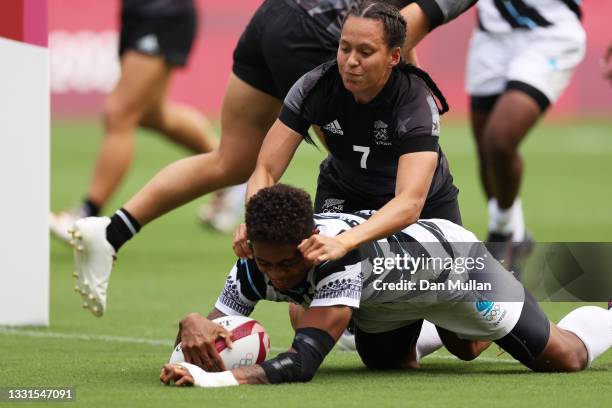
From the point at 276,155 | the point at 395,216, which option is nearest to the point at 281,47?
the point at 276,155

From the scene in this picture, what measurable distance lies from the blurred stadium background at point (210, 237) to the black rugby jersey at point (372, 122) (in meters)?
0.83

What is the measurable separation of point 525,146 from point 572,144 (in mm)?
944

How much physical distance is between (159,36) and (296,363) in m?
6.04

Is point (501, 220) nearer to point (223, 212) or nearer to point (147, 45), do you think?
point (147, 45)

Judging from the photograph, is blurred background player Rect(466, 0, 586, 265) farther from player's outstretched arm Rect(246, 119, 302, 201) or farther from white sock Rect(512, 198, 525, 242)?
player's outstretched arm Rect(246, 119, 302, 201)

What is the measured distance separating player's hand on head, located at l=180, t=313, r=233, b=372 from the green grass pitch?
0.62 feet

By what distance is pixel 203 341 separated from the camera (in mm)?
5371

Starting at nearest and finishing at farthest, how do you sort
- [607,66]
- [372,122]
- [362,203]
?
[372,122] < [362,203] < [607,66]

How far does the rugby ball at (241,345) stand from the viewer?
5449mm

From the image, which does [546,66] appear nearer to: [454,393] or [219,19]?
[454,393]

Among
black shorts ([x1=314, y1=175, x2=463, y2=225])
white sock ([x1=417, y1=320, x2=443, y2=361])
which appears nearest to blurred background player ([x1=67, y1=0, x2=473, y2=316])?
black shorts ([x1=314, y1=175, x2=463, y2=225])

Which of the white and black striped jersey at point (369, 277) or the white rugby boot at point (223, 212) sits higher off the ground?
the white and black striped jersey at point (369, 277)

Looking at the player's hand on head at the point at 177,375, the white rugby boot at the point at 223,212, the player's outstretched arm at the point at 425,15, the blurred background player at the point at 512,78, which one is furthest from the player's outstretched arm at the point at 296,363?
the white rugby boot at the point at 223,212

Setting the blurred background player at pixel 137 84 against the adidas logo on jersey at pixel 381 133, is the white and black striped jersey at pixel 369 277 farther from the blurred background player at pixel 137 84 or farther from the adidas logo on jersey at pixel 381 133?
the blurred background player at pixel 137 84
